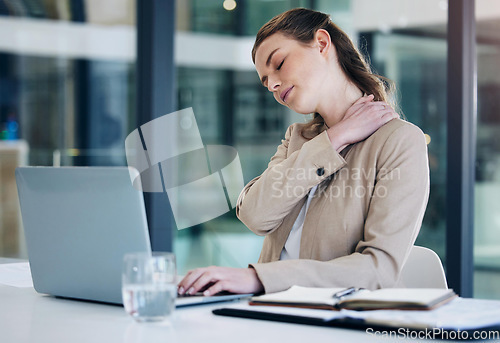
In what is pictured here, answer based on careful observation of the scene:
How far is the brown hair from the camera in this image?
1886 mm

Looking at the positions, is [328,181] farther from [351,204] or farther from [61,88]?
[61,88]

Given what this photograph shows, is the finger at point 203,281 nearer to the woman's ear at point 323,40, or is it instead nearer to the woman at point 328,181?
the woman at point 328,181

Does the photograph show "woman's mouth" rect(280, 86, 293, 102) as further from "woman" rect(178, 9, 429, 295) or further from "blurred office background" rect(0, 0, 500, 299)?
"blurred office background" rect(0, 0, 500, 299)

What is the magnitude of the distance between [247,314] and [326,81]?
3.05 feet

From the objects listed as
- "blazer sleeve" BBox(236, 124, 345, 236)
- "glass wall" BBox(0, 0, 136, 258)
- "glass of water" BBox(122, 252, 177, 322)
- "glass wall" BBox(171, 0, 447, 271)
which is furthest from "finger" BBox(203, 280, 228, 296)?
"glass wall" BBox(0, 0, 136, 258)

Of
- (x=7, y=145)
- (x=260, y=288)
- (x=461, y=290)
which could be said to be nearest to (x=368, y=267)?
(x=260, y=288)

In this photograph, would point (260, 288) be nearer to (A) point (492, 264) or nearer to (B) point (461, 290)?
(B) point (461, 290)

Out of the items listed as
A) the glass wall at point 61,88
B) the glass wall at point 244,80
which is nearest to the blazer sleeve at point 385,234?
the glass wall at point 244,80

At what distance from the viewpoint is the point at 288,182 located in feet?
5.54

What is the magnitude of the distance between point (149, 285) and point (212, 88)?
10.9 ft

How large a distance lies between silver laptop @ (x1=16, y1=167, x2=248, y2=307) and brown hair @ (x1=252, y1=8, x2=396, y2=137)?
85 cm

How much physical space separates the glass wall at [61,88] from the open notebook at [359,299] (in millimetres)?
3634

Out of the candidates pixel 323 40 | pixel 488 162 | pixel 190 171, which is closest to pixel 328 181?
pixel 323 40

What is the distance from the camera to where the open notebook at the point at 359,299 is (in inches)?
43.0
